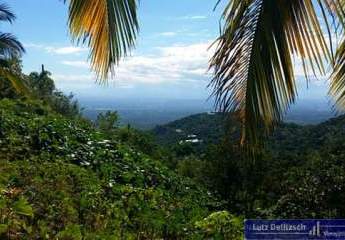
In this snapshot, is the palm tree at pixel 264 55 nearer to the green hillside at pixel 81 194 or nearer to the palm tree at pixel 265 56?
the palm tree at pixel 265 56

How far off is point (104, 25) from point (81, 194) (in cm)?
485

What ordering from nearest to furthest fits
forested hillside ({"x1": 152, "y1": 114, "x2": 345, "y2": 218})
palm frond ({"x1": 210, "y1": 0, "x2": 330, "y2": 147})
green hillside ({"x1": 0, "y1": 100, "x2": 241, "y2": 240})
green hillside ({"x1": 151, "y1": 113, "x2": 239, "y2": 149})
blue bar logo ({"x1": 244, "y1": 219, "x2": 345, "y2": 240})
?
palm frond ({"x1": 210, "y1": 0, "x2": 330, "y2": 147}) → blue bar logo ({"x1": 244, "y1": 219, "x2": 345, "y2": 240}) → green hillside ({"x1": 0, "y1": 100, "x2": 241, "y2": 240}) → forested hillside ({"x1": 152, "y1": 114, "x2": 345, "y2": 218}) → green hillside ({"x1": 151, "y1": 113, "x2": 239, "y2": 149})

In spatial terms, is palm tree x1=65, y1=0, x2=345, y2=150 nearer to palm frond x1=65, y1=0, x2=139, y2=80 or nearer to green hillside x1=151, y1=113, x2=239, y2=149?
palm frond x1=65, y1=0, x2=139, y2=80

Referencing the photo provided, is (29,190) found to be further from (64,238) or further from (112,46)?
(112,46)

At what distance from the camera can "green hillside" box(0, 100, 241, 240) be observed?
19.3 ft

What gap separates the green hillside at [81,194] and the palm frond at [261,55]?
3.10m

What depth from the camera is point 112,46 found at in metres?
3.36

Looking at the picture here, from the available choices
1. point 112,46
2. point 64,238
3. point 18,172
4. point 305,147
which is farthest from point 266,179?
point 112,46

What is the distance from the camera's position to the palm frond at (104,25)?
3.28 meters

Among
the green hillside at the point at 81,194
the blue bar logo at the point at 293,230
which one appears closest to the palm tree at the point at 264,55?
the blue bar logo at the point at 293,230

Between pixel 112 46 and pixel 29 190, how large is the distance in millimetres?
4176

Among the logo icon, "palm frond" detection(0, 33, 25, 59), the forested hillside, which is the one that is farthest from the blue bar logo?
"palm frond" detection(0, 33, 25, 59)

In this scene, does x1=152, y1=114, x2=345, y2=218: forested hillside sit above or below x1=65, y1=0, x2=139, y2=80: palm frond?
below

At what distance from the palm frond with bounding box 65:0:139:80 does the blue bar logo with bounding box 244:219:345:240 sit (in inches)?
63.6
